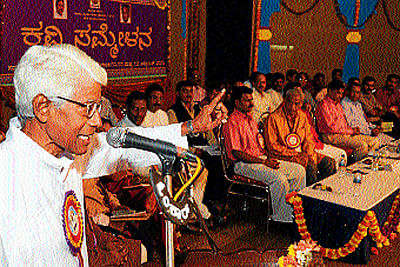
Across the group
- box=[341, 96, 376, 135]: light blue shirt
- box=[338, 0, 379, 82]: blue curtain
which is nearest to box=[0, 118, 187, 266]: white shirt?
box=[341, 96, 376, 135]: light blue shirt

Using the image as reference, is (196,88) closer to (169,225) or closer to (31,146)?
(31,146)

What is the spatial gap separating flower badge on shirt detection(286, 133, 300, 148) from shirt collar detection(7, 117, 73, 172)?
13.7ft

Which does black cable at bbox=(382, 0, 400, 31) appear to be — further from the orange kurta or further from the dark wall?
the orange kurta

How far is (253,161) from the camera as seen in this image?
477 centimetres

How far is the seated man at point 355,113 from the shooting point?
6820mm

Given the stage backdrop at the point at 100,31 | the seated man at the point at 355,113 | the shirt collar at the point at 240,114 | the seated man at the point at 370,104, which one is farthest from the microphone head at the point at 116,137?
the seated man at the point at 370,104

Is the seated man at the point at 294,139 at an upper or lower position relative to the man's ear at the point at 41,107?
lower

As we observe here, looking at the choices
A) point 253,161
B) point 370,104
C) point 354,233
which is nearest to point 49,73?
point 354,233

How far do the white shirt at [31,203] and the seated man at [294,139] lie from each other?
→ 12.9 feet

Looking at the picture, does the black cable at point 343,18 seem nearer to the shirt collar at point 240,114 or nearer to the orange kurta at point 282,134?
the orange kurta at point 282,134

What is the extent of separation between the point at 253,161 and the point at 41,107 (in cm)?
367

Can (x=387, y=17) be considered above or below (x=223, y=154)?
above

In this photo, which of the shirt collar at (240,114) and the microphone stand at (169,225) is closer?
the microphone stand at (169,225)

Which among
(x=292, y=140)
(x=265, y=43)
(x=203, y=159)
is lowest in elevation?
(x=203, y=159)
